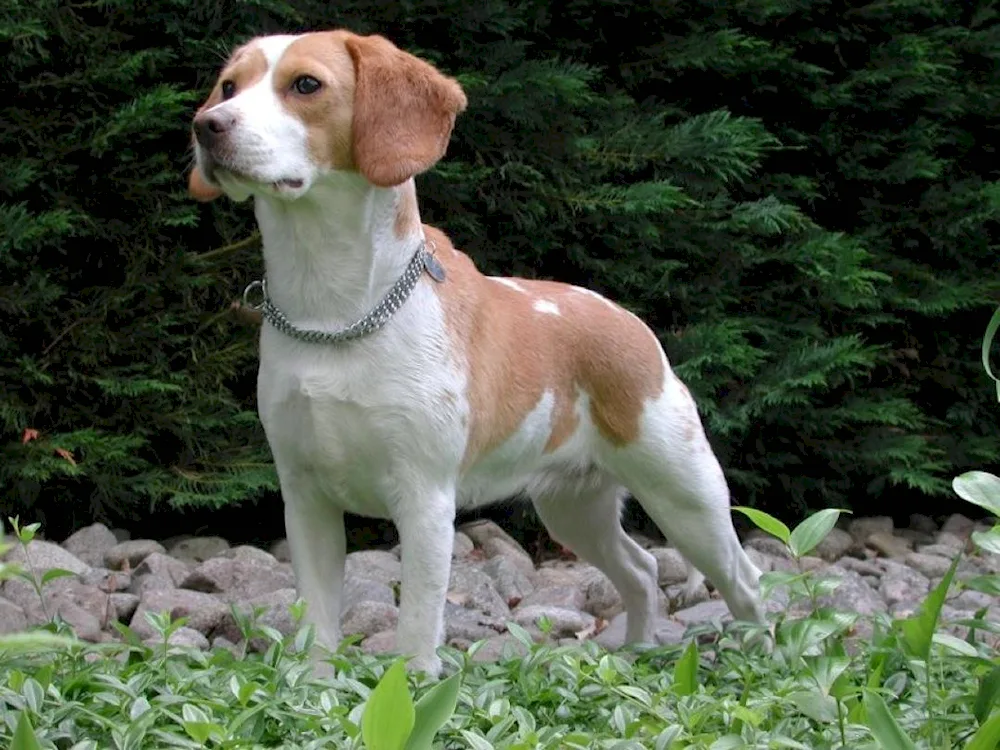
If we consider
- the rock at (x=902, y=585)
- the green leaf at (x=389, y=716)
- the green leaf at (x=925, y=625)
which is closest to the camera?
the green leaf at (x=389, y=716)

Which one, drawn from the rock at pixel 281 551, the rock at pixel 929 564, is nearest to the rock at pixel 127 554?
the rock at pixel 281 551

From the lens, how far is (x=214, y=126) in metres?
3.05

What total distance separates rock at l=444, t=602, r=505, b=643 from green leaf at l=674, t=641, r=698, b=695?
1.32 meters

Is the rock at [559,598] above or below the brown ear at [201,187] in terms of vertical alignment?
below

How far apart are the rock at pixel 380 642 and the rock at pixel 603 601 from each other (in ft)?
3.49

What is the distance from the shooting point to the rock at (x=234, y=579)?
15.4 feet

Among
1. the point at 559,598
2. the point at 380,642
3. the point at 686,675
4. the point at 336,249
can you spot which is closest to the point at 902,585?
the point at 559,598

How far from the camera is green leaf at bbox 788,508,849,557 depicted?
245 centimetres

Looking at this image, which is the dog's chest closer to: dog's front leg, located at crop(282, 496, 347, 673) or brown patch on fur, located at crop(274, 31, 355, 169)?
dog's front leg, located at crop(282, 496, 347, 673)

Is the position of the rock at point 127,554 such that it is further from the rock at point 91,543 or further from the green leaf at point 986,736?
the green leaf at point 986,736

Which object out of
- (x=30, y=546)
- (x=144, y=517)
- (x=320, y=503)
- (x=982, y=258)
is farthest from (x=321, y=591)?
(x=982, y=258)

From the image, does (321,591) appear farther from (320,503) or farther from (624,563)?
(624,563)

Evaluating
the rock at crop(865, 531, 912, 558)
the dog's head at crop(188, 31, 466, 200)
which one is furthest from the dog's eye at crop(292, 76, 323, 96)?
the rock at crop(865, 531, 912, 558)

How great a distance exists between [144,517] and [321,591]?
2.28m
